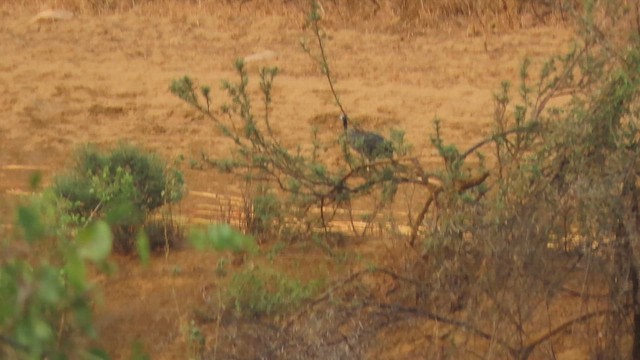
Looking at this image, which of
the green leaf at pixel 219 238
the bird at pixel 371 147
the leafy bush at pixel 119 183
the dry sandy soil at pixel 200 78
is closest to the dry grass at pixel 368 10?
the dry sandy soil at pixel 200 78

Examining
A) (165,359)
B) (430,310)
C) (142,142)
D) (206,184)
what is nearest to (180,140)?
(142,142)

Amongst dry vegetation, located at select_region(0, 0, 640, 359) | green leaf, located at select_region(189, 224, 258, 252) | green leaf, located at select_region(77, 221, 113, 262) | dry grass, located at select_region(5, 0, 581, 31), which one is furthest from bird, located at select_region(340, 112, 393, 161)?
dry grass, located at select_region(5, 0, 581, 31)

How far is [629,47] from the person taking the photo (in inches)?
156

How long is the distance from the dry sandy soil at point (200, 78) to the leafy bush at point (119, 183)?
0.90 feet

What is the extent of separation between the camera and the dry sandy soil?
798cm

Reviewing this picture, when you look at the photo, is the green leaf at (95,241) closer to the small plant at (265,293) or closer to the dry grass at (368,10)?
→ the small plant at (265,293)

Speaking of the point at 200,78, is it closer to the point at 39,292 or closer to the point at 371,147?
the point at 371,147

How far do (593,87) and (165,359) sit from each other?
1921mm

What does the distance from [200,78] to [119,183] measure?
424cm

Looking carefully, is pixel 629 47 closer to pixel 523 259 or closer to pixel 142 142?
pixel 523 259

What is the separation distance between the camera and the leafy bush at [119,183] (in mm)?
5340

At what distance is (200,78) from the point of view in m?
9.53

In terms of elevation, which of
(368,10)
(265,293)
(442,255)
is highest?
(368,10)

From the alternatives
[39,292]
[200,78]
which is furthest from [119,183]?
[200,78]
